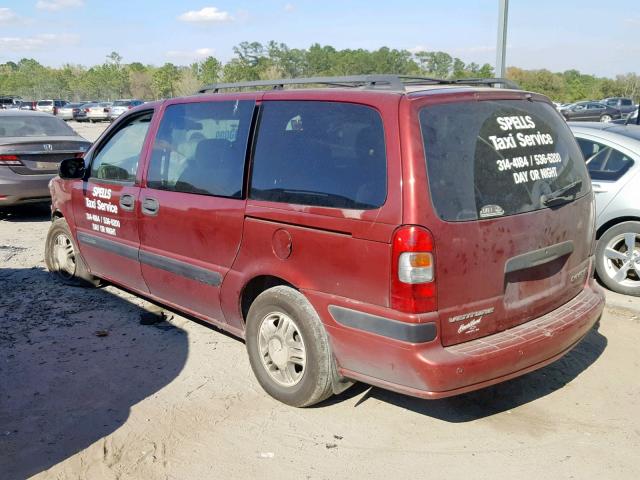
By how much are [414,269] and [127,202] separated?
2806 millimetres

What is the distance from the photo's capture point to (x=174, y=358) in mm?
4668

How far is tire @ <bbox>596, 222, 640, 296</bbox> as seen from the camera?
5.93 meters

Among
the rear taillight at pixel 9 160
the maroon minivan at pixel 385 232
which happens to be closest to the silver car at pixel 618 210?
the maroon minivan at pixel 385 232

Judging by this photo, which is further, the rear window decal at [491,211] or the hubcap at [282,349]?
the hubcap at [282,349]

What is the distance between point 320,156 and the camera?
3615 mm

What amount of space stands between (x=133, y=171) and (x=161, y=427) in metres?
2.23

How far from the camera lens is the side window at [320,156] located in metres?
3.34

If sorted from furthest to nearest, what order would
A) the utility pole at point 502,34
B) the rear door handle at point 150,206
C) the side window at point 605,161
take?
the utility pole at point 502,34, the side window at point 605,161, the rear door handle at point 150,206

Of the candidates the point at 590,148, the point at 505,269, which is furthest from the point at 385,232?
the point at 590,148

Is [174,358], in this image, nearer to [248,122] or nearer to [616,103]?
[248,122]

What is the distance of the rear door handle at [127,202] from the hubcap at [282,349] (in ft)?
5.62

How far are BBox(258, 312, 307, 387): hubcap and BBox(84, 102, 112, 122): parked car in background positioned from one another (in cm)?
4623

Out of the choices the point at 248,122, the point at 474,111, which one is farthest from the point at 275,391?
the point at 474,111

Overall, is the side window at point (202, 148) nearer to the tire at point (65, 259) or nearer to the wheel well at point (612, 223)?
the tire at point (65, 259)
